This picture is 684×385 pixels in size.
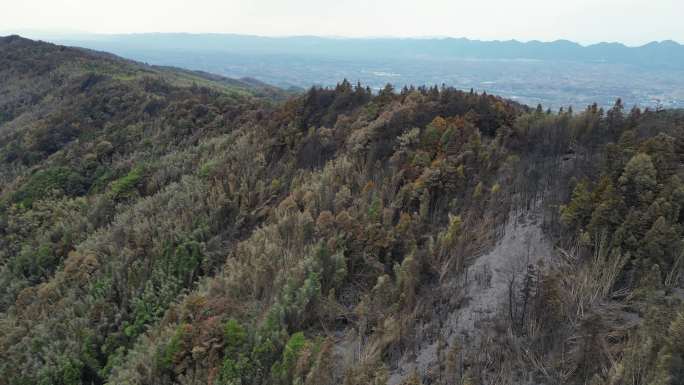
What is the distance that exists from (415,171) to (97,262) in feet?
26.3

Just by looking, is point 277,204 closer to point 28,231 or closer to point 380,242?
point 380,242

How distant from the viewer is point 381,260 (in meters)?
7.30

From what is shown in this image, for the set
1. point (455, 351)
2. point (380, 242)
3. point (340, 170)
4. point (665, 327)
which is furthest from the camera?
point (340, 170)

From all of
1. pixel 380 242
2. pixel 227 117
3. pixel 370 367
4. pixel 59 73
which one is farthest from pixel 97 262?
pixel 59 73

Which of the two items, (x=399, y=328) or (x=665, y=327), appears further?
(x=399, y=328)

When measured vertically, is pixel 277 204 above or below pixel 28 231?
above

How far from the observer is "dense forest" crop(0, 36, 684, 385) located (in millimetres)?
4941

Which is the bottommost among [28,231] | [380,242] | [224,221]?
[28,231]

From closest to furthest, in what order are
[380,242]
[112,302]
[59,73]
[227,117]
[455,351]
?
1. [455,351]
2. [380,242]
3. [112,302]
4. [227,117]
5. [59,73]

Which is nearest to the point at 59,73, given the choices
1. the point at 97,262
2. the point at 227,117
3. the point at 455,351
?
the point at 227,117

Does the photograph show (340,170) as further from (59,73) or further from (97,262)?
(59,73)

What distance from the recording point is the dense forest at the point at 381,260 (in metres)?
4.94

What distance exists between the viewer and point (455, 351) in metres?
4.79

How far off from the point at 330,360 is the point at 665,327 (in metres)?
3.50
